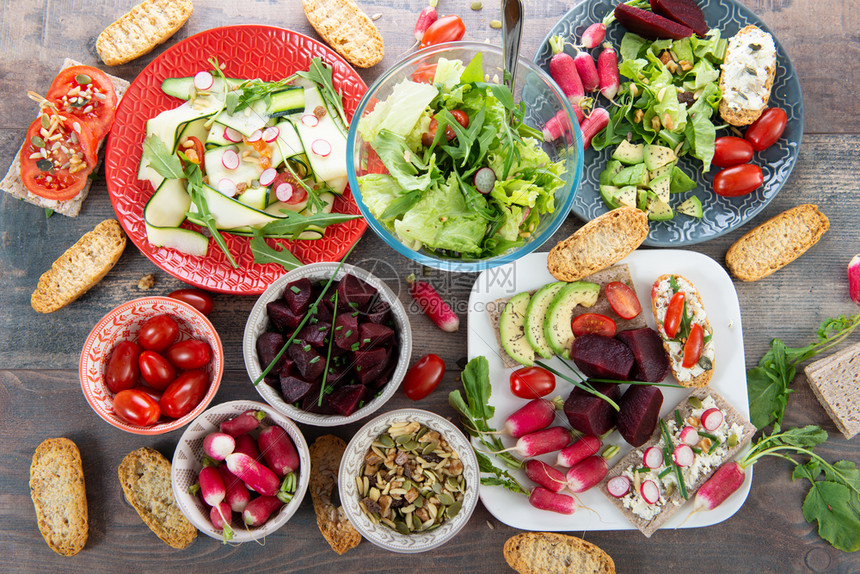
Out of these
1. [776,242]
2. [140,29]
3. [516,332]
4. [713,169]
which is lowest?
[516,332]

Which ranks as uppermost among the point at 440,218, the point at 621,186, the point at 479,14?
the point at 479,14

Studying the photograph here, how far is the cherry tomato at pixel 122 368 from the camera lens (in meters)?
2.06

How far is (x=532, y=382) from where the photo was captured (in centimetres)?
213

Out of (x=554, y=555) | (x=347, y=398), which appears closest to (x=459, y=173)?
(x=347, y=398)

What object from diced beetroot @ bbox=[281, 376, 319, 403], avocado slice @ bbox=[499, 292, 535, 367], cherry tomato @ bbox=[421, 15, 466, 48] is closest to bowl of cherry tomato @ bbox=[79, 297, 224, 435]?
diced beetroot @ bbox=[281, 376, 319, 403]

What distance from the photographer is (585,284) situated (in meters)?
2.13

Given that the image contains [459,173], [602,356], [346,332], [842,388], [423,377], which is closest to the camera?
[459,173]

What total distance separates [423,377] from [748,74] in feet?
6.04

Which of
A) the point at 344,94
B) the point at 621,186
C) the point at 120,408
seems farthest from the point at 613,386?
the point at 120,408

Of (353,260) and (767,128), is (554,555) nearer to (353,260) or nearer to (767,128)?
(353,260)

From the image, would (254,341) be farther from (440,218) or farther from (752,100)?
(752,100)

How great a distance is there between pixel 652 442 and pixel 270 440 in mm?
1575

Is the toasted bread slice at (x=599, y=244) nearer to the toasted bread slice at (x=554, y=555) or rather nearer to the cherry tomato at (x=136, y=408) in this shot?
the toasted bread slice at (x=554, y=555)

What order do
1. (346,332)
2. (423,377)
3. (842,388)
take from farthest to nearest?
(842,388), (423,377), (346,332)
